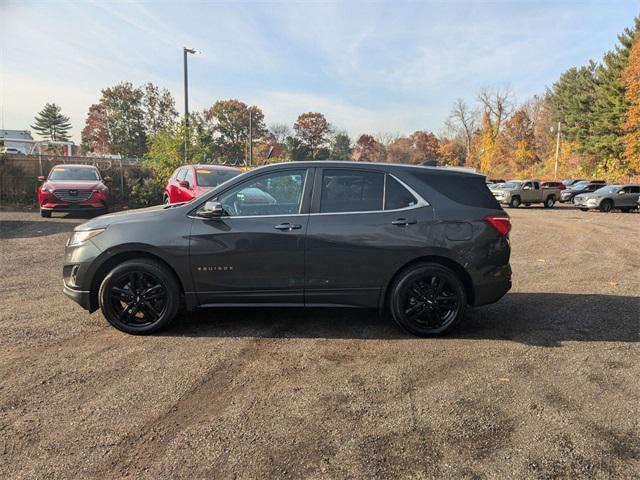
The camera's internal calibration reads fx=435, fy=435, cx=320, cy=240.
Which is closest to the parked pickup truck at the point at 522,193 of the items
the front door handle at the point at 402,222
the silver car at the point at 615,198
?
the silver car at the point at 615,198

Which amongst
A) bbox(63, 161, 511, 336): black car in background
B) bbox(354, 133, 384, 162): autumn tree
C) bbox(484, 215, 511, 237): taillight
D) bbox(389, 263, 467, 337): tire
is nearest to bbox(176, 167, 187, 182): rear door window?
bbox(63, 161, 511, 336): black car in background

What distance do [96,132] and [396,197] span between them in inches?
3195

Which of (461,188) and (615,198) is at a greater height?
(461,188)

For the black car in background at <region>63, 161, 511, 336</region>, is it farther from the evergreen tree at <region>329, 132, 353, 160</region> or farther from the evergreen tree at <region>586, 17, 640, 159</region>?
the evergreen tree at <region>329, 132, 353, 160</region>

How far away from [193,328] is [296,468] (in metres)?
2.54

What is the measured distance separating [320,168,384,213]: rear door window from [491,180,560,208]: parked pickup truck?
25771 millimetres

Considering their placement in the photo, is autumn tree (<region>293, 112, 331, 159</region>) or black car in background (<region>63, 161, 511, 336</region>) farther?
autumn tree (<region>293, 112, 331, 159</region>)

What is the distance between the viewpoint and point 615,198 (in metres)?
24.6

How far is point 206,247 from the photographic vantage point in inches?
171

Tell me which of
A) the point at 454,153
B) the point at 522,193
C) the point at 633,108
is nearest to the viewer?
the point at 522,193

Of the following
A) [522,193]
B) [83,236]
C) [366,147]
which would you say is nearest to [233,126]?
[366,147]

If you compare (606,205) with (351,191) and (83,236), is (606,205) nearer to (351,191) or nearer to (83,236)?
(351,191)

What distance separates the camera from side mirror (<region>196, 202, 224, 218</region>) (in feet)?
14.2

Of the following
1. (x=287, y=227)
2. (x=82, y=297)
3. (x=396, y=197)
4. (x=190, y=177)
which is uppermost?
(x=190, y=177)
